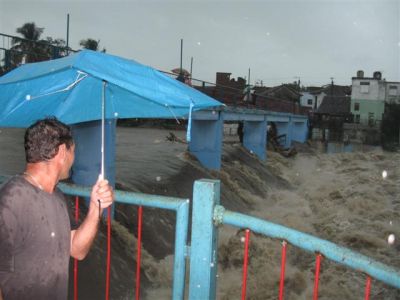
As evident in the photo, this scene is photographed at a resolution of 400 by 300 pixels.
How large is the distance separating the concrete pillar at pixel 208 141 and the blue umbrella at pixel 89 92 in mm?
13905

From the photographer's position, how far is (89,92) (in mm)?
3061

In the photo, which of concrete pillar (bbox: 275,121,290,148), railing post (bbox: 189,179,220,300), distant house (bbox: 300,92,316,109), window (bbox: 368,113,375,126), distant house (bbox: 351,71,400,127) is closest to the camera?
railing post (bbox: 189,179,220,300)

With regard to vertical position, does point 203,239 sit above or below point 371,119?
below

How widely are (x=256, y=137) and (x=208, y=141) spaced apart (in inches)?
320

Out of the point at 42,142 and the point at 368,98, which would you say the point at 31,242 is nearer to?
the point at 42,142

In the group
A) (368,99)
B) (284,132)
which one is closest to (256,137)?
(284,132)

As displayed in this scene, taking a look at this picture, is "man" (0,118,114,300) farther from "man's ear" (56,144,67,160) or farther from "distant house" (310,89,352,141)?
"distant house" (310,89,352,141)

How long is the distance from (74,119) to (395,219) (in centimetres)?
1527

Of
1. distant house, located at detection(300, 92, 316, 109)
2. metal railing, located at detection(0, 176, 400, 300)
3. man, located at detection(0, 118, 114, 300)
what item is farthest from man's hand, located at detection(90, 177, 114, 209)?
distant house, located at detection(300, 92, 316, 109)

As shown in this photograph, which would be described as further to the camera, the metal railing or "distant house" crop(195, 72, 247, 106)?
"distant house" crop(195, 72, 247, 106)

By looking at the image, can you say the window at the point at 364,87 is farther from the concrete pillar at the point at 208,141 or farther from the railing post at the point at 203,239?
the railing post at the point at 203,239

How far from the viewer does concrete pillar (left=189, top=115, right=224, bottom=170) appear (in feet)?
56.5

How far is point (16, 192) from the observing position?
6.58 feet

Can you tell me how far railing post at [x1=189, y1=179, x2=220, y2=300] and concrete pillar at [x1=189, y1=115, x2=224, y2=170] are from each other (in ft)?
47.3
